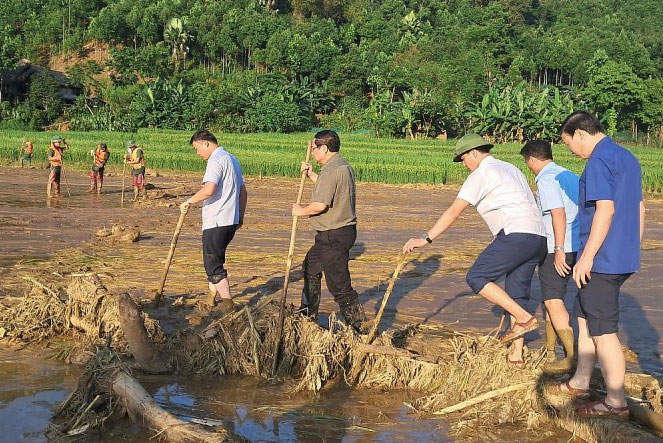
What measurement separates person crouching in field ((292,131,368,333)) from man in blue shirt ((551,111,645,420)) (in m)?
2.23

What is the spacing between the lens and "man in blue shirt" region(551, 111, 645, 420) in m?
4.73

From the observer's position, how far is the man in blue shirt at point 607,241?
4730mm

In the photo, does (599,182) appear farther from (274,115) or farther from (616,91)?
(616,91)

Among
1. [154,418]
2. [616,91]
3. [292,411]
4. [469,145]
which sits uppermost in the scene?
[616,91]

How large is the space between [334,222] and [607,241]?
2575 mm

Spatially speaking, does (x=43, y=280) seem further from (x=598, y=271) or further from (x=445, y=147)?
(x=445, y=147)

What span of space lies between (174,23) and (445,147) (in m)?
39.1

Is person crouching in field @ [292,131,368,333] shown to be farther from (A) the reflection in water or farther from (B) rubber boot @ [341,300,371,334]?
(A) the reflection in water

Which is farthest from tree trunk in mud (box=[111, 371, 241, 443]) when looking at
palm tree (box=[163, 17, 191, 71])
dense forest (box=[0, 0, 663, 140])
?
palm tree (box=[163, 17, 191, 71])

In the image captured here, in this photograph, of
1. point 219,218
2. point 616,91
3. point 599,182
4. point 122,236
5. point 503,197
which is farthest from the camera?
point 616,91

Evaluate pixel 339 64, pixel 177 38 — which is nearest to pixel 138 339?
pixel 339 64

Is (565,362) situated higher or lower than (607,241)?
lower

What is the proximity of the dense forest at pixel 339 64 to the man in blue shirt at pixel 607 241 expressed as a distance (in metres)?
40.1

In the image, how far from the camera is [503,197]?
5.93 meters
